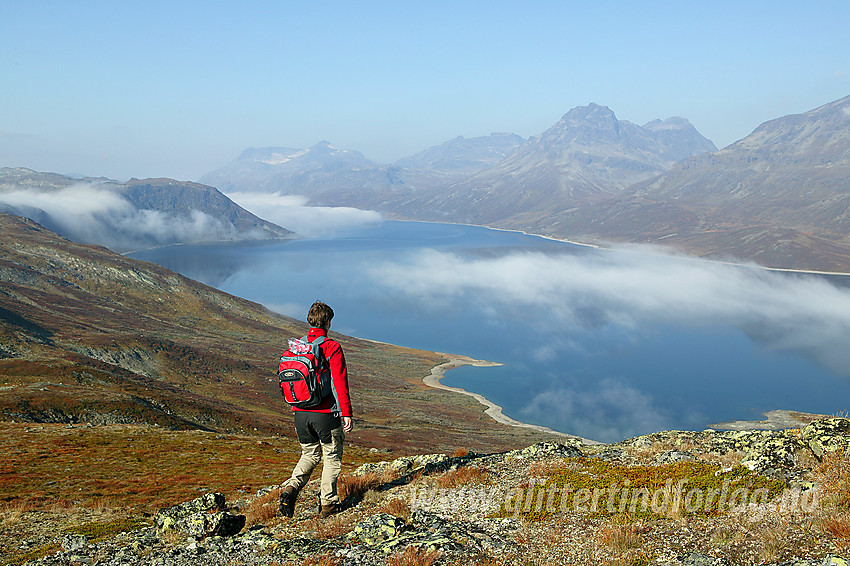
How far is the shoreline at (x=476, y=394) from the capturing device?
90625 millimetres

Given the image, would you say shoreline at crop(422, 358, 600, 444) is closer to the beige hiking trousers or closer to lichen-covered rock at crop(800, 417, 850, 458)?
lichen-covered rock at crop(800, 417, 850, 458)

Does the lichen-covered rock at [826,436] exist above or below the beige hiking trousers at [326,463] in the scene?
above

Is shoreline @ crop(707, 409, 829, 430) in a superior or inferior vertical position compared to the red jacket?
inferior

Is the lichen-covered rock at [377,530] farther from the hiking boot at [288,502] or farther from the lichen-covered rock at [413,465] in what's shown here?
the lichen-covered rock at [413,465]

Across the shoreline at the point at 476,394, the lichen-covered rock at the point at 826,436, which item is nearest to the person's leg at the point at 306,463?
the lichen-covered rock at the point at 826,436

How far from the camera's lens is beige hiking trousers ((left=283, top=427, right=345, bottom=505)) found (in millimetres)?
9938

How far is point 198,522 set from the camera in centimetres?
1006

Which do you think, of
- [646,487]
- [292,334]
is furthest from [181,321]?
A: [646,487]

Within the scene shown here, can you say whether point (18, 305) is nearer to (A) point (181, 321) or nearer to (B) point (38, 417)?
(A) point (181, 321)

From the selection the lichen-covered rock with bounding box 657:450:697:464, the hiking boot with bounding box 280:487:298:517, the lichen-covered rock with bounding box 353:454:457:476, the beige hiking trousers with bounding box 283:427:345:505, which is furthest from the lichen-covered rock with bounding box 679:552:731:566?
A: the lichen-covered rock with bounding box 353:454:457:476

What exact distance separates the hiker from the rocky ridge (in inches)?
18.2

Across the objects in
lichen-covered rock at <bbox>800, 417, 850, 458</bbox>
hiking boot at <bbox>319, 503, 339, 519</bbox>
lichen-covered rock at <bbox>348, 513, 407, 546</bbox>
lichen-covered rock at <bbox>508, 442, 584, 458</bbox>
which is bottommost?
lichen-covered rock at <bbox>508, 442, 584, 458</bbox>

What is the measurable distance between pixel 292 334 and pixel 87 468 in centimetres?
13147

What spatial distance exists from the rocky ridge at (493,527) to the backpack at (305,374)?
7.75ft
